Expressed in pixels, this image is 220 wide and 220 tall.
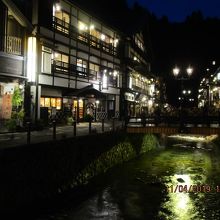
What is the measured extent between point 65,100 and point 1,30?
42.4 ft

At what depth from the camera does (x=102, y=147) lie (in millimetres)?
20016

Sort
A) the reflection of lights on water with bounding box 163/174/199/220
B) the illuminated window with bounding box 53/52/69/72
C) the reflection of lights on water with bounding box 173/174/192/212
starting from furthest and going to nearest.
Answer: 1. the illuminated window with bounding box 53/52/69/72
2. the reflection of lights on water with bounding box 173/174/192/212
3. the reflection of lights on water with bounding box 163/174/199/220

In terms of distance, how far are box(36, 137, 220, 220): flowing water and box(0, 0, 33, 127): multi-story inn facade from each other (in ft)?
28.1

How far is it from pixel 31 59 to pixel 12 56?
8.84ft

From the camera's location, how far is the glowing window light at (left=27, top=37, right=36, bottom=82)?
25859mm

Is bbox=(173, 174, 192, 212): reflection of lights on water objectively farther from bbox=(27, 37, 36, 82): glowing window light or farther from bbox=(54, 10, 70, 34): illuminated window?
bbox=(54, 10, 70, 34): illuminated window

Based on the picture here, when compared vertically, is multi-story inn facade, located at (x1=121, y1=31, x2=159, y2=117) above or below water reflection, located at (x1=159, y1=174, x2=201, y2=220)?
above

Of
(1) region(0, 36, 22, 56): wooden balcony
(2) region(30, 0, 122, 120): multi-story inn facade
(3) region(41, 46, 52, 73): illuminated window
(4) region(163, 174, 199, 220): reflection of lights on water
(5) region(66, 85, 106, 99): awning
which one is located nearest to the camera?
(4) region(163, 174, 199, 220): reflection of lights on water

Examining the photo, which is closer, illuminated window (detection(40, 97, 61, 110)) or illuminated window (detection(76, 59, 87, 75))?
illuminated window (detection(40, 97, 61, 110))

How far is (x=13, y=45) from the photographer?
2386 centimetres

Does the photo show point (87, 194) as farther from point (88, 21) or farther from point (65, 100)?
point (88, 21)

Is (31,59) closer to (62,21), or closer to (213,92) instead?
(62,21)

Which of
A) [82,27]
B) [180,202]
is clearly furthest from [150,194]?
[82,27]
